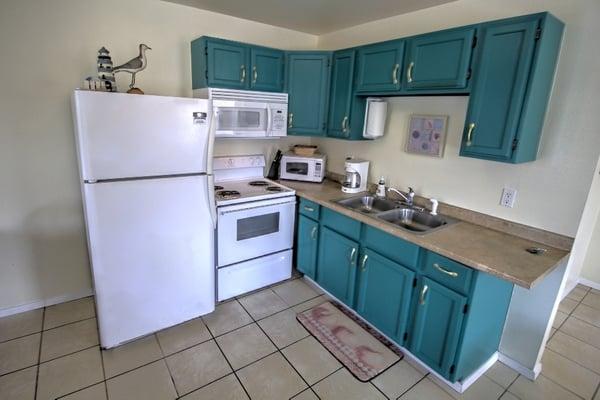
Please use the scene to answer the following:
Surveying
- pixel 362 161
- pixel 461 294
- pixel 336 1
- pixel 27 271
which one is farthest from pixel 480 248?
pixel 27 271

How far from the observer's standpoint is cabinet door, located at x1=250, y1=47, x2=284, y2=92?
8.79ft

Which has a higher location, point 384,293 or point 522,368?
point 384,293

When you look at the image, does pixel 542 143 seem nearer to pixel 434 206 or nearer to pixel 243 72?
pixel 434 206

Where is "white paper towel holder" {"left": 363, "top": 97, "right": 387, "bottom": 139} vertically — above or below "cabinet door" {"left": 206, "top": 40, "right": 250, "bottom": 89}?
below

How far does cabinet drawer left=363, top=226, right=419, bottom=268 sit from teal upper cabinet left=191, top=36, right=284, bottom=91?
159 cm

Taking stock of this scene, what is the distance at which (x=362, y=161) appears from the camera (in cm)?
281

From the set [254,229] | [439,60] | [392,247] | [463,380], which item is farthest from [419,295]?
[439,60]

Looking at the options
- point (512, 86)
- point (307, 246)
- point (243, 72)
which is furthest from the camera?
point (307, 246)

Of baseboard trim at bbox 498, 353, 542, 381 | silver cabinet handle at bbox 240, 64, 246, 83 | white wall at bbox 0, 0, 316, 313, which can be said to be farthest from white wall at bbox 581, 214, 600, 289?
white wall at bbox 0, 0, 316, 313

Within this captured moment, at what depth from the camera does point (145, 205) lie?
78.3 inches

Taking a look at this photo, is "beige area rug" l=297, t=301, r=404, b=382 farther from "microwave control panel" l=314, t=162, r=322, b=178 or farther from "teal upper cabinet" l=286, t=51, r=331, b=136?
"teal upper cabinet" l=286, t=51, r=331, b=136

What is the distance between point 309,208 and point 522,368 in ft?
6.07

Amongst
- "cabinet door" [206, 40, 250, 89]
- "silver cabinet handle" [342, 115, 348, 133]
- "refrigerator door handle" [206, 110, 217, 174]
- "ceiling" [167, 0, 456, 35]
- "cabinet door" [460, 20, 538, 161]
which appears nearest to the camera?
Answer: "cabinet door" [460, 20, 538, 161]

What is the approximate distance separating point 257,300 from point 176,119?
1.61 metres
